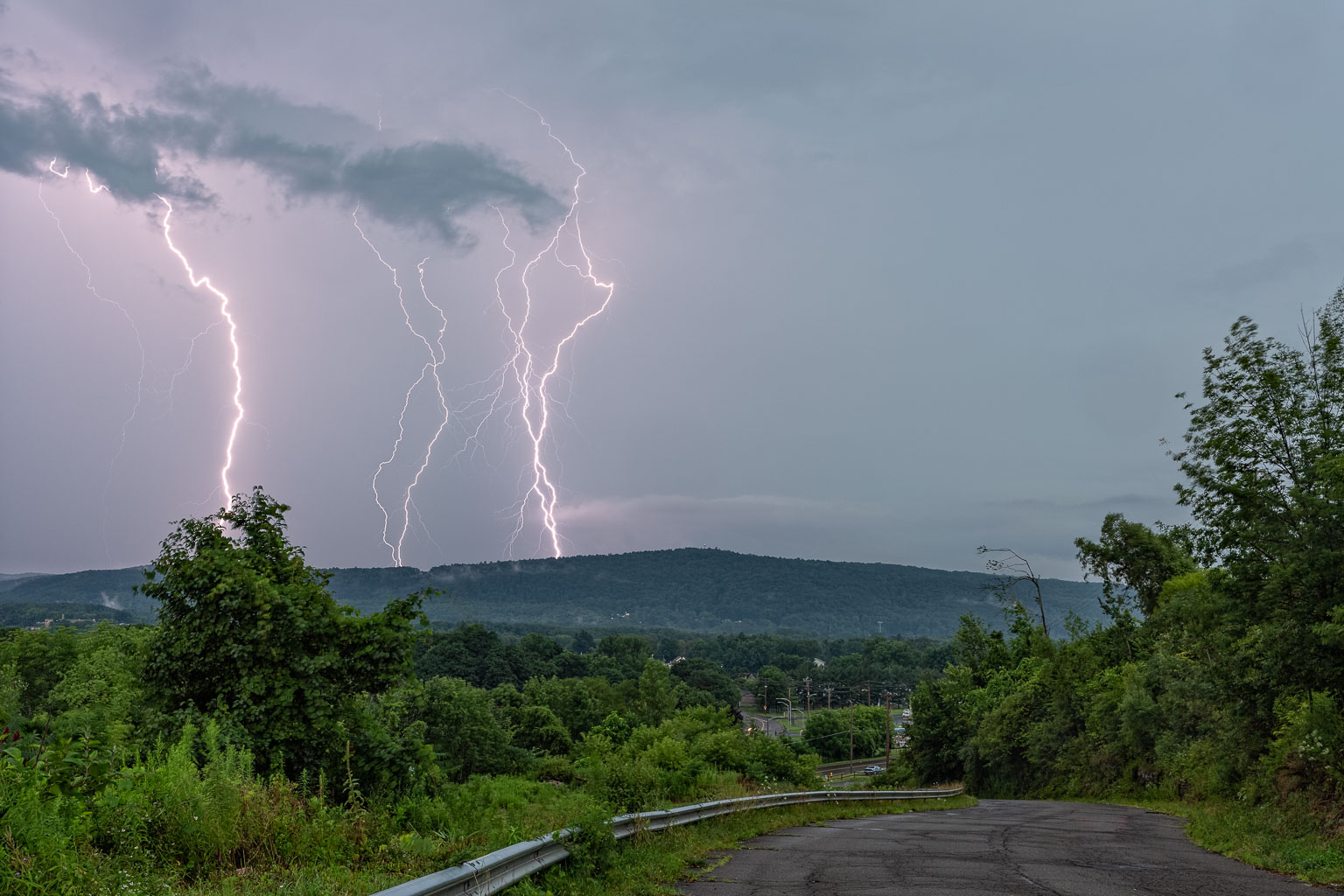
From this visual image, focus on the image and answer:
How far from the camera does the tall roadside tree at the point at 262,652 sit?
13.9 meters

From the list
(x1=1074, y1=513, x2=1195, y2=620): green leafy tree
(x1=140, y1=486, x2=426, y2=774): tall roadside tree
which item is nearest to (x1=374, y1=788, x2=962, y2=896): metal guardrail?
(x1=140, y1=486, x2=426, y2=774): tall roadside tree

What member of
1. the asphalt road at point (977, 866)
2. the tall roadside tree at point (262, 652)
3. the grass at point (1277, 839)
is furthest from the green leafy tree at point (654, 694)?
the tall roadside tree at point (262, 652)

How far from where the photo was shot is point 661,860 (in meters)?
10.9

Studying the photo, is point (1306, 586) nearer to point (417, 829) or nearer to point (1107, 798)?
point (417, 829)

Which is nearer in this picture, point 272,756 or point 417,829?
point 417,829

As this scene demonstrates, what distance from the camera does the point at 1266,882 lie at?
1088cm

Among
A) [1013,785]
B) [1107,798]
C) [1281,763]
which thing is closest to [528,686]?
[1013,785]

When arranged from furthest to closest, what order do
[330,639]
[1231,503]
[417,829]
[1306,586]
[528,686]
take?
1. [528,686]
2. [1231,503]
3. [1306,586]
4. [330,639]
5. [417,829]

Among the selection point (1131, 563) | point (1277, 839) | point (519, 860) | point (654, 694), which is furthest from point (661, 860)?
point (654, 694)

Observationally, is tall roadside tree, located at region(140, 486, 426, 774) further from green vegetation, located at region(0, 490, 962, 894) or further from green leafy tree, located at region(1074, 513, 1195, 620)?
green leafy tree, located at region(1074, 513, 1195, 620)

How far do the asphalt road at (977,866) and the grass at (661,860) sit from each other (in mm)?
342

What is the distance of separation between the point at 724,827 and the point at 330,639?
751cm

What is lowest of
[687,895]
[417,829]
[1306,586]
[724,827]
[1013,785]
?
[1013,785]

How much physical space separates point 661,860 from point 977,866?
421cm
